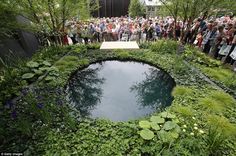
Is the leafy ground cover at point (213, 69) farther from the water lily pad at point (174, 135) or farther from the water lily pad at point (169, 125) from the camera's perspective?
the water lily pad at point (174, 135)

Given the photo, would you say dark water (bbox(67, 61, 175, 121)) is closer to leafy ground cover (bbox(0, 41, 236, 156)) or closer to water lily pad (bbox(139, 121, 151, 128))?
leafy ground cover (bbox(0, 41, 236, 156))

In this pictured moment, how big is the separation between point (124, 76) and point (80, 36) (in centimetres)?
532

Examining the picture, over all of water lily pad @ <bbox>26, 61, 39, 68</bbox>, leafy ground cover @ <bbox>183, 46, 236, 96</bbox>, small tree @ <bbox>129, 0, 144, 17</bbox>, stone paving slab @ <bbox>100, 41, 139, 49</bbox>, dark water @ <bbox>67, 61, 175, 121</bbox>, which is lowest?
dark water @ <bbox>67, 61, 175, 121</bbox>

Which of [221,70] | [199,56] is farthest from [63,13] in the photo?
[221,70]

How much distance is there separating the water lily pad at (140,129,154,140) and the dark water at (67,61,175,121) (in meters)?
0.92

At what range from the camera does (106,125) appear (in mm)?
3930

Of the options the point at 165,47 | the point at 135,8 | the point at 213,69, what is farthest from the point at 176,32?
the point at 135,8

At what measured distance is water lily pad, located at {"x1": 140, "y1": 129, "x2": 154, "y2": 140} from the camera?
3506mm

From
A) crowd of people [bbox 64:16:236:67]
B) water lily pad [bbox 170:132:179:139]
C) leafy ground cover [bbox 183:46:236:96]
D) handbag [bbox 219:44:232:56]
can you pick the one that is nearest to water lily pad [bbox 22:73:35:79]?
water lily pad [bbox 170:132:179:139]

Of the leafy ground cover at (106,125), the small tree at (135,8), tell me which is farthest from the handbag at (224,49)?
the small tree at (135,8)

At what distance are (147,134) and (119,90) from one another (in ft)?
8.04

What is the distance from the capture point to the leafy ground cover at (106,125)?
334 cm

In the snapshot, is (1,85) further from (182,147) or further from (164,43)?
(164,43)

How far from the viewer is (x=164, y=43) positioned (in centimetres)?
855
